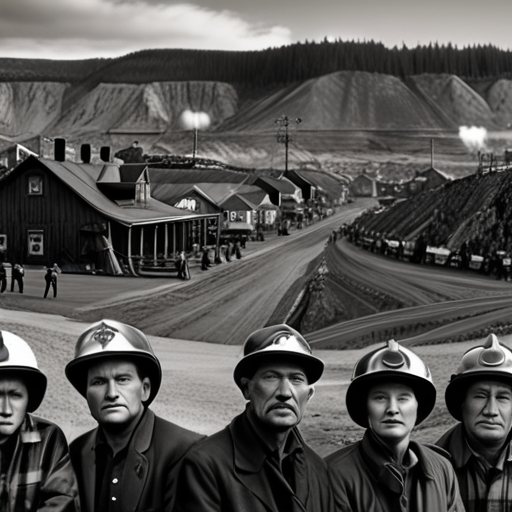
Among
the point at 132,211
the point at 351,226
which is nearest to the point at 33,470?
the point at 132,211

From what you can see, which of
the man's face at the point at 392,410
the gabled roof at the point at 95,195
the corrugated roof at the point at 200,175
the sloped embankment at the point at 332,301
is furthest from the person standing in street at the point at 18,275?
the man's face at the point at 392,410

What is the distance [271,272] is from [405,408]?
2.09 metres

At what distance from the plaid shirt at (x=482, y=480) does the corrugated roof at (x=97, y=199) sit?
90.2 inches

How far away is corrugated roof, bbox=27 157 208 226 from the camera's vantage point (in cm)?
384

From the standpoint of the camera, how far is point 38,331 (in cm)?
371

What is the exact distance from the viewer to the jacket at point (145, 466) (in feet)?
6.16

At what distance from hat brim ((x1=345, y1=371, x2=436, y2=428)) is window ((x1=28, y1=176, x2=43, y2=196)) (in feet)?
7.88

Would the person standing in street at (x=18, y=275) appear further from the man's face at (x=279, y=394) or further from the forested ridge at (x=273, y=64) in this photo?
the man's face at (x=279, y=394)

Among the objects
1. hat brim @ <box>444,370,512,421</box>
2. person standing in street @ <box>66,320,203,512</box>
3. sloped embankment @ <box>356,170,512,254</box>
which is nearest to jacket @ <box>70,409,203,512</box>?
person standing in street @ <box>66,320,203,512</box>

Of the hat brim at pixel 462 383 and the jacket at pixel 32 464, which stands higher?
the hat brim at pixel 462 383

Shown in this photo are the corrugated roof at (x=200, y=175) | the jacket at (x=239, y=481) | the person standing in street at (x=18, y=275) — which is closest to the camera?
the jacket at (x=239, y=481)

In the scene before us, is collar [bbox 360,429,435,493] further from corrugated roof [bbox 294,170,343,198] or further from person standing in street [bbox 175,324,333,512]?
corrugated roof [bbox 294,170,343,198]

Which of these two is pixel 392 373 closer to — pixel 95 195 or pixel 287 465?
pixel 287 465

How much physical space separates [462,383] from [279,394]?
64 cm
